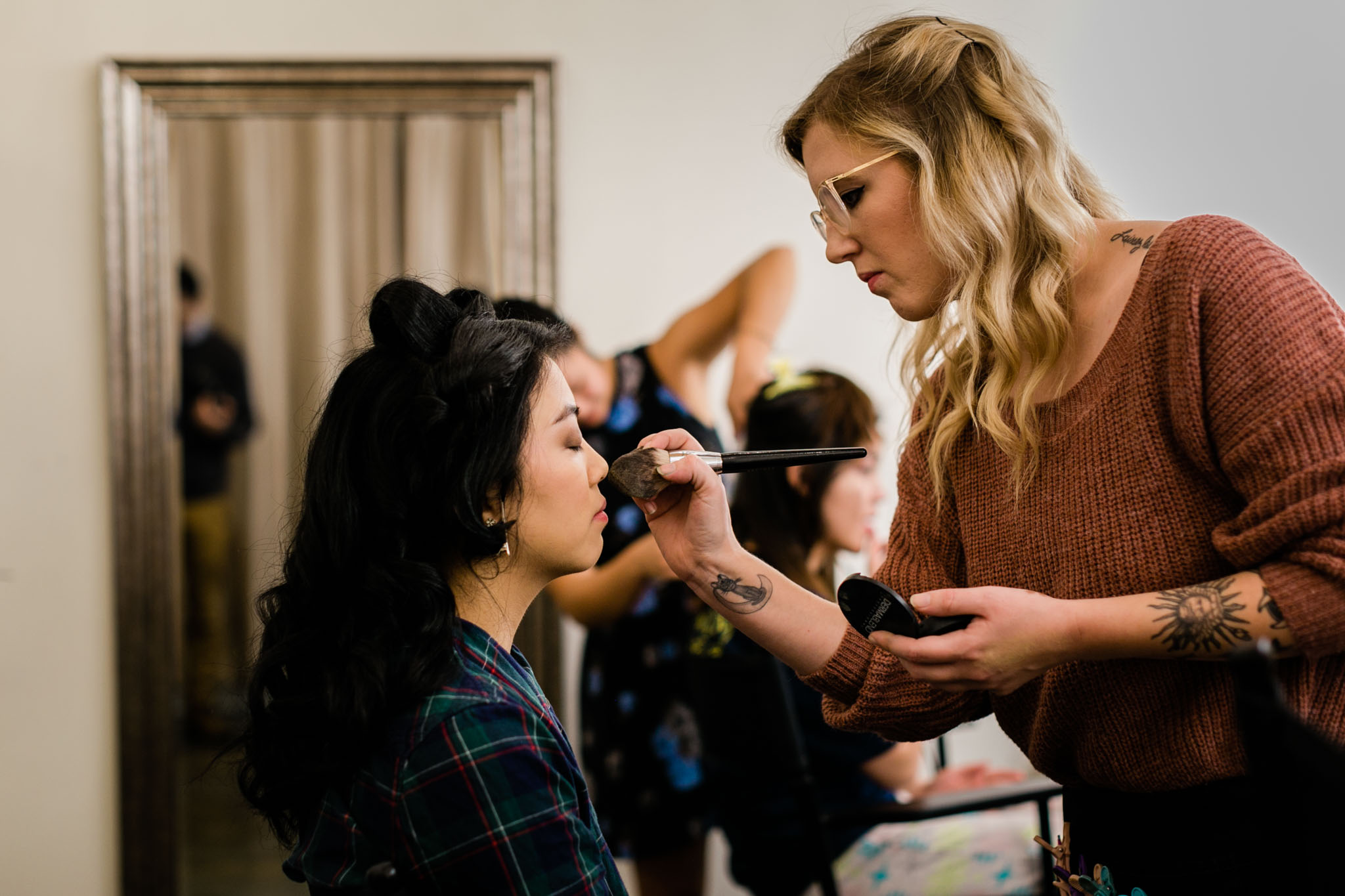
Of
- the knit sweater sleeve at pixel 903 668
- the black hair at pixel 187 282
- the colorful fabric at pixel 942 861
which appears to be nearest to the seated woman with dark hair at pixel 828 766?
the colorful fabric at pixel 942 861

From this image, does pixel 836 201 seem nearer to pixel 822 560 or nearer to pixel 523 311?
pixel 523 311

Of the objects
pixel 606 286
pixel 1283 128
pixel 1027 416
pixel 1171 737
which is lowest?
pixel 1171 737

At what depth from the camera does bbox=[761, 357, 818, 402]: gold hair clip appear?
223 cm

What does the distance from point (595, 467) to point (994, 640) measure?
1.55 ft

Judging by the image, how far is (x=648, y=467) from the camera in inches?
44.6

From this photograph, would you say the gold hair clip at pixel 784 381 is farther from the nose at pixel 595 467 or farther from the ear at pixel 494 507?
the ear at pixel 494 507

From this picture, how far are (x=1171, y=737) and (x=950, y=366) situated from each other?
0.47m

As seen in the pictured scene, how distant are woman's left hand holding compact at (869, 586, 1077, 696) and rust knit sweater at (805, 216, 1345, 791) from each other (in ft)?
0.31

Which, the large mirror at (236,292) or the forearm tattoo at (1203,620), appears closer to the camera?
the forearm tattoo at (1203,620)

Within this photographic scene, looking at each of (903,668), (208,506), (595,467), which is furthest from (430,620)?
(208,506)

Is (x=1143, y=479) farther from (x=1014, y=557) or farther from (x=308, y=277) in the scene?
(x=308, y=277)

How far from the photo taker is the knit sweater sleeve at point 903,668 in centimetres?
120

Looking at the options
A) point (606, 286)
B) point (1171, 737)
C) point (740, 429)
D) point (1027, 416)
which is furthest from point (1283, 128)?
point (1171, 737)

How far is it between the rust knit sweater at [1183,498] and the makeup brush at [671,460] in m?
0.19
